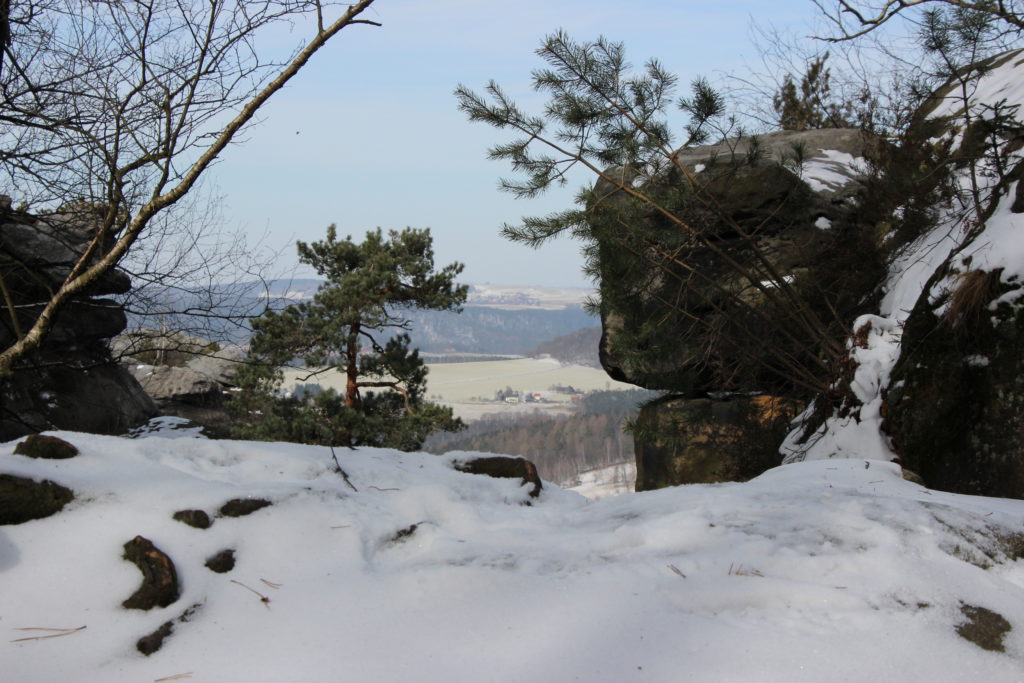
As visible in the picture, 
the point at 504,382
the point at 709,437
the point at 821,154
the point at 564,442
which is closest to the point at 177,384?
the point at 709,437

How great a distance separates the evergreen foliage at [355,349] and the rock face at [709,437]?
5659 mm

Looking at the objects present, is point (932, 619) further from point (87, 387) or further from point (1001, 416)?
point (87, 387)

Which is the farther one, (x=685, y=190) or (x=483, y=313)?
(x=483, y=313)

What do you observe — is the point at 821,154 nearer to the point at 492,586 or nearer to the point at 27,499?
the point at 492,586

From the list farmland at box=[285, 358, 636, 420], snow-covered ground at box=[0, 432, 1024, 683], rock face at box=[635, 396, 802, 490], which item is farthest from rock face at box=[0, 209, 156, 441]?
farmland at box=[285, 358, 636, 420]

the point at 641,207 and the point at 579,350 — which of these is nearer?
the point at 641,207

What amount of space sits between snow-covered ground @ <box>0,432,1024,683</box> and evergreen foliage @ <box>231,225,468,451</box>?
32.1 ft

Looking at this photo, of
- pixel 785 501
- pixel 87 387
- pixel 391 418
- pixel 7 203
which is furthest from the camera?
pixel 391 418

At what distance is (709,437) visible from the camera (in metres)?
8.04

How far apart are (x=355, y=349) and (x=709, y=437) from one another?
7.94 m

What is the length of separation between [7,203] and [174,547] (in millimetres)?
5065

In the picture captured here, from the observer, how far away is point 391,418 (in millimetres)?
13672

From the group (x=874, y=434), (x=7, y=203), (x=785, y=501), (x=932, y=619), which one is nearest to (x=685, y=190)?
(x=874, y=434)

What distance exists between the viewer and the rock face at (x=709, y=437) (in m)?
7.03
